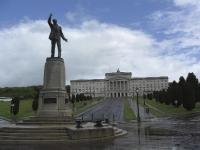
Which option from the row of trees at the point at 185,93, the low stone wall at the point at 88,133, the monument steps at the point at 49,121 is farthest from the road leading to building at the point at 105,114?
the low stone wall at the point at 88,133

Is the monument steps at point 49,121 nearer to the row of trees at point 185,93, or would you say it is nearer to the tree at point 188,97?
the tree at point 188,97

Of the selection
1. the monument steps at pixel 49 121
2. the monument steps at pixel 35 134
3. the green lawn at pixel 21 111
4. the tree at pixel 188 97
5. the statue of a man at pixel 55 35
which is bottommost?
the monument steps at pixel 35 134

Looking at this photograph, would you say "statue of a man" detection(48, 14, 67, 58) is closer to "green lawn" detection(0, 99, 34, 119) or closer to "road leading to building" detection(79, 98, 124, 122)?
"road leading to building" detection(79, 98, 124, 122)

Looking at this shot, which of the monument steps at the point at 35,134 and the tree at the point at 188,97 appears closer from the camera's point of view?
the monument steps at the point at 35,134

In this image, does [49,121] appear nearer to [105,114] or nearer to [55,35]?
[55,35]

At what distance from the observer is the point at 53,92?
26.8 m

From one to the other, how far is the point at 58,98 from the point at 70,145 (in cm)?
797

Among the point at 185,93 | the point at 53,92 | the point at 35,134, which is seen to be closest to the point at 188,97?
the point at 185,93

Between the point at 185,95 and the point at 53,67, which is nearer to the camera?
the point at 53,67

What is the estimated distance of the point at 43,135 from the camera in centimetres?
2106

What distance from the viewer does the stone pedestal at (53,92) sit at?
86.9ft

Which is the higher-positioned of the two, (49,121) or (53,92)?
(53,92)

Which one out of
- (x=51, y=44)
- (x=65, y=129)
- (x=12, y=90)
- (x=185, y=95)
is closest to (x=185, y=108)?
(x=185, y=95)

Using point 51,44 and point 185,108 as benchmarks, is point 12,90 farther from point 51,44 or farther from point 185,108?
point 51,44
